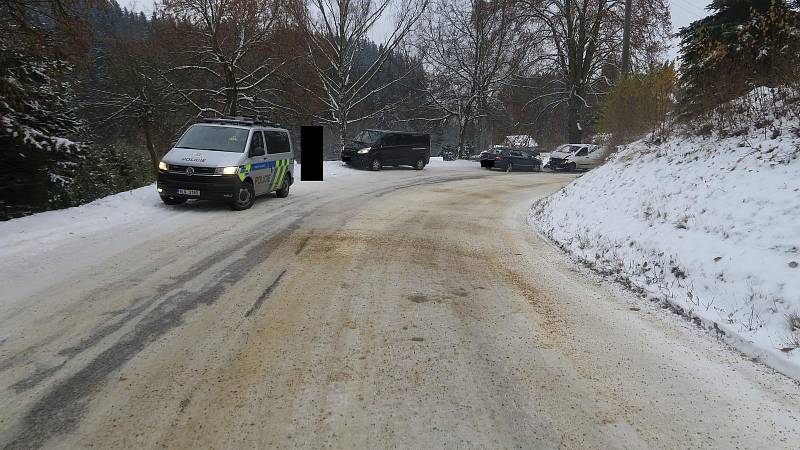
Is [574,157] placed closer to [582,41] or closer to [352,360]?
[582,41]

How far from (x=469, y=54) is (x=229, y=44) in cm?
1729

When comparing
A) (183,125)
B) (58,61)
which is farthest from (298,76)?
(58,61)

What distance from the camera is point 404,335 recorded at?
404 centimetres

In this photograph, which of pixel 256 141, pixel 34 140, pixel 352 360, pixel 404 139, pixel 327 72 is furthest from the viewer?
pixel 327 72

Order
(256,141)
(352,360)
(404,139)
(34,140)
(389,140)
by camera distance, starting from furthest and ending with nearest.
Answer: (404,139)
(389,140)
(256,141)
(34,140)
(352,360)

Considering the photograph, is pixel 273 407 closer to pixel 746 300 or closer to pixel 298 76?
pixel 746 300

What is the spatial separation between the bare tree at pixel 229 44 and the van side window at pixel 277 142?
940cm

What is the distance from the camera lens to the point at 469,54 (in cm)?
3262

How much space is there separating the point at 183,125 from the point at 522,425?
2519 cm

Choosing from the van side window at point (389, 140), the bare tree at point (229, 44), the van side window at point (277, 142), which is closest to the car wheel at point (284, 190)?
the van side window at point (277, 142)

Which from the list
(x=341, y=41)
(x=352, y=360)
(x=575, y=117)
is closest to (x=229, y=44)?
(x=341, y=41)

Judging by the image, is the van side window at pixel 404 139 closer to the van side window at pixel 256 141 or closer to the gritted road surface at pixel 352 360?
the van side window at pixel 256 141

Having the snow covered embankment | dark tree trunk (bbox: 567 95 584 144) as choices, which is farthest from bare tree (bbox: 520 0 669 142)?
the snow covered embankment

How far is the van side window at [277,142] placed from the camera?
Answer: 37.9 feet
